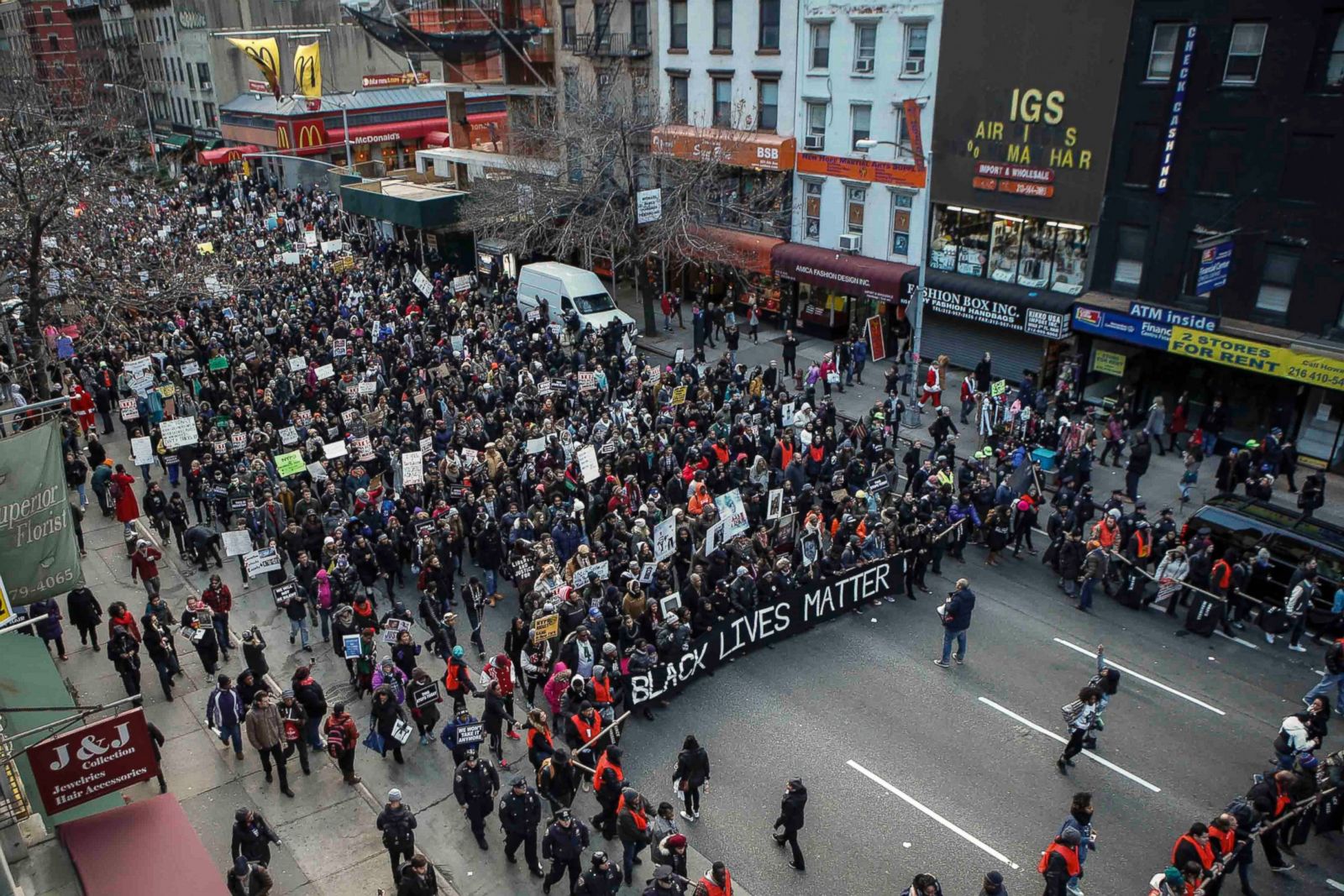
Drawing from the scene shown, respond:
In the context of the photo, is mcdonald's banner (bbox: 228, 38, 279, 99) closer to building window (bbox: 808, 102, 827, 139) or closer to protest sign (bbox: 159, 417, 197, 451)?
building window (bbox: 808, 102, 827, 139)

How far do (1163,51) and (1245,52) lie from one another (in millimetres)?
1933

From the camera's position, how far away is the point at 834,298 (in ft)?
110

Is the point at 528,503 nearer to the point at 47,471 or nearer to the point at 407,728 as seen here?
the point at 407,728

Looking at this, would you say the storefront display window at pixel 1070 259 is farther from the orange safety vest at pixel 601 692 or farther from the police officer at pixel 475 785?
the police officer at pixel 475 785

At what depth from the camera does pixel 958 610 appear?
1548 centimetres

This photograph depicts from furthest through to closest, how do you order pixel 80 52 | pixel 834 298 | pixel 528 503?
pixel 80 52 → pixel 834 298 → pixel 528 503

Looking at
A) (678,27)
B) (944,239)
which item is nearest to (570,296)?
(678,27)

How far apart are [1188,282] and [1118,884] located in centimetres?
1760

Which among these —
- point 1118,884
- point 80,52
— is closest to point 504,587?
point 1118,884

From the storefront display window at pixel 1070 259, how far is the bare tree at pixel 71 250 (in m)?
22.8

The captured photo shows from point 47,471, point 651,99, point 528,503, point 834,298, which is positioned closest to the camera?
point 47,471

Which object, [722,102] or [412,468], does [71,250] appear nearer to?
[412,468]

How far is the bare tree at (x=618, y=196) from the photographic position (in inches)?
1307

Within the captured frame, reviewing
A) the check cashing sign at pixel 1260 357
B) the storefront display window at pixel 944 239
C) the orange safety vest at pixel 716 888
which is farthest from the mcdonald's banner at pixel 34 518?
the storefront display window at pixel 944 239
